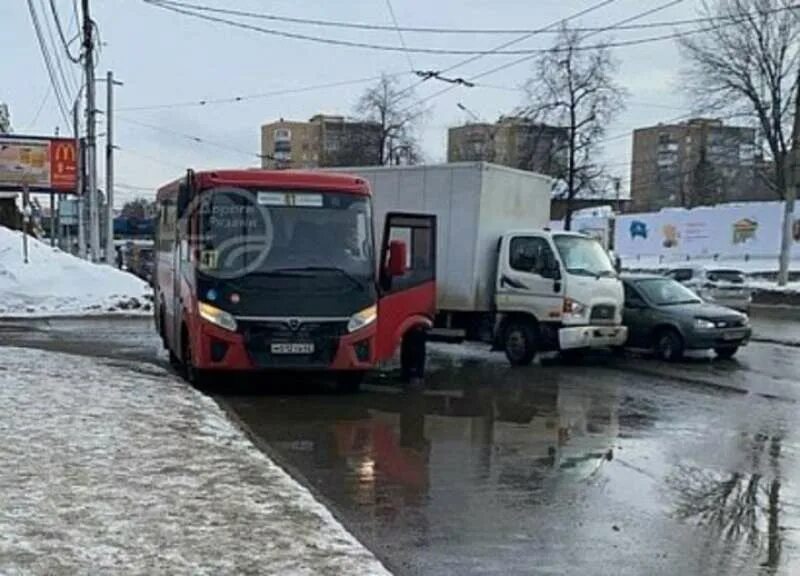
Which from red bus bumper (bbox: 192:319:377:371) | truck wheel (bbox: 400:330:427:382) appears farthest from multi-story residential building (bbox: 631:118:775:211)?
red bus bumper (bbox: 192:319:377:371)

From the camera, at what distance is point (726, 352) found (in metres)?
17.6

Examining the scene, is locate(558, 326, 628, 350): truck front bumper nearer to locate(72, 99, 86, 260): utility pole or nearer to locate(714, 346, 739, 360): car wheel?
locate(714, 346, 739, 360): car wheel

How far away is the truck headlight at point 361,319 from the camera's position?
1205cm

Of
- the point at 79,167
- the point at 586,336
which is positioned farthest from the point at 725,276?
the point at 79,167

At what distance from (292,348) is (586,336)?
569 centimetres

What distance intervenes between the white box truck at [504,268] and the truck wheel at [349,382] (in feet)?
11.2

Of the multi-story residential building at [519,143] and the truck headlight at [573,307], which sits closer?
the truck headlight at [573,307]

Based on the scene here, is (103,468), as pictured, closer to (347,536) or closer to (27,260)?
(347,536)

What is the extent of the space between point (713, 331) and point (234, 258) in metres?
9.19

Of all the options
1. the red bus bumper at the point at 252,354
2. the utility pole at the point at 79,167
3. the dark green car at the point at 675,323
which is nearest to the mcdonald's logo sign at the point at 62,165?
the utility pole at the point at 79,167

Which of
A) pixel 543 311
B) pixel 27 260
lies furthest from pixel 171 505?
pixel 27 260

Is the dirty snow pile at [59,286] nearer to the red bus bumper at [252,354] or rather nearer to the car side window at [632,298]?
the car side window at [632,298]

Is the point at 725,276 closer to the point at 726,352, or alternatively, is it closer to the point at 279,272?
the point at 726,352

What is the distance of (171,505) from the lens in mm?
6480
